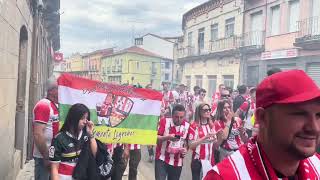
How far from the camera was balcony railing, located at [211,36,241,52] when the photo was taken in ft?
89.3

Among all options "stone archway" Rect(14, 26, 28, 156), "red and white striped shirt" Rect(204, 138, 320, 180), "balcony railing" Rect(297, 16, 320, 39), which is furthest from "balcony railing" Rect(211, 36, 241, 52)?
"red and white striped shirt" Rect(204, 138, 320, 180)

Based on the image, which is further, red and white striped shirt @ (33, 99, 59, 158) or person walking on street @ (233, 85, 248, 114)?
person walking on street @ (233, 85, 248, 114)

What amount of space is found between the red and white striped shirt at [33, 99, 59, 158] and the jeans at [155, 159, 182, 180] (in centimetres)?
177

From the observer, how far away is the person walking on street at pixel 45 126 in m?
4.98

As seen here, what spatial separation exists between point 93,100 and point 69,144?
1.17 meters

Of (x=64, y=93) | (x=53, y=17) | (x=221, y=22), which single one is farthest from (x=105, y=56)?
(x=64, y=93)

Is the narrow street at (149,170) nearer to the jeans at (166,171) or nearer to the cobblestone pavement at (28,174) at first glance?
the cobblestone pavement at (28,174)

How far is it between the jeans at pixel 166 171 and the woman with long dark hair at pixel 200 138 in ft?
1.00

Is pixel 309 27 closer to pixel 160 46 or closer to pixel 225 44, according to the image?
pixel 225 44

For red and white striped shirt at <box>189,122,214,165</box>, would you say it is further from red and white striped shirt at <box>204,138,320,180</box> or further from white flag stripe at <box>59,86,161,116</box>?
red and white striped shirt at <box>204,138,320,180</box>

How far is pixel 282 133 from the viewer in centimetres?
161

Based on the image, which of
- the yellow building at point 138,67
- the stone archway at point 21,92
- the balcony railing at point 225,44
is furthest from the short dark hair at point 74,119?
the yellow building at point 138,67

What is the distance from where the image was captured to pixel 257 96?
5.73ft

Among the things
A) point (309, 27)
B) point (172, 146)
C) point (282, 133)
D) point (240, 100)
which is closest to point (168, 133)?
point (172, 146)
